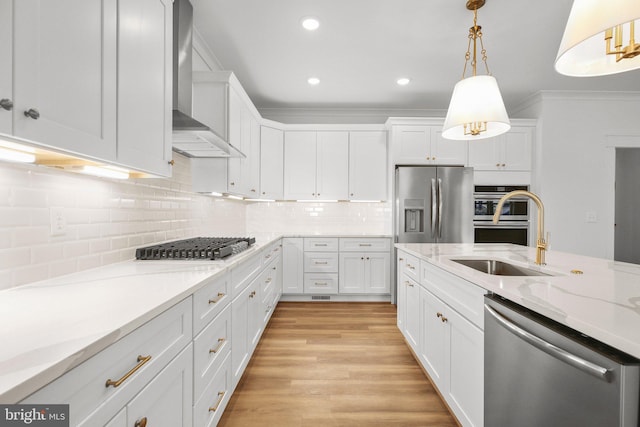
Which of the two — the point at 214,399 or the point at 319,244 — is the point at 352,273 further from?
the point at 214,399

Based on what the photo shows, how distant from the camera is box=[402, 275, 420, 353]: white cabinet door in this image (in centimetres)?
224

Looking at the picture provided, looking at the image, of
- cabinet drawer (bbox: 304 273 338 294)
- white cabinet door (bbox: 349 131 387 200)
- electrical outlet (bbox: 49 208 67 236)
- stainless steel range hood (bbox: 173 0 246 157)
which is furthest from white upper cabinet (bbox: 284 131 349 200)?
electrical outlet (bbox: 49 208 67 236)

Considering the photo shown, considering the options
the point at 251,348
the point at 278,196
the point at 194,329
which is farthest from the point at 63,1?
the point at 278,196

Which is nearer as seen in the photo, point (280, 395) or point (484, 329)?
point (484, 329)

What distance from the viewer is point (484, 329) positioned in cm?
129

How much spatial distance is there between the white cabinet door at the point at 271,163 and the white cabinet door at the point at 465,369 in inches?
115

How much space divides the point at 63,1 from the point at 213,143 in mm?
1209

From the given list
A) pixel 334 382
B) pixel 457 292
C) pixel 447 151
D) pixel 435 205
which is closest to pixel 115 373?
pixel 457 292

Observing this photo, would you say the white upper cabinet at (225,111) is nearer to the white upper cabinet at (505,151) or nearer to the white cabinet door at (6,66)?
the white cabinet door at (6,66)

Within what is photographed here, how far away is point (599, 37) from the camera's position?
112 cm

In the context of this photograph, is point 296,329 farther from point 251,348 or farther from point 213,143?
point 213,143

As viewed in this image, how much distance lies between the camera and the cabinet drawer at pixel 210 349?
1.27 metres

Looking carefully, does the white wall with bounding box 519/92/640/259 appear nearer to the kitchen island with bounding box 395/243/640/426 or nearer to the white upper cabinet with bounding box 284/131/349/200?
the kitchen island with bounding box 395/243/640/426

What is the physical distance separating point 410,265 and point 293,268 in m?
1.99
